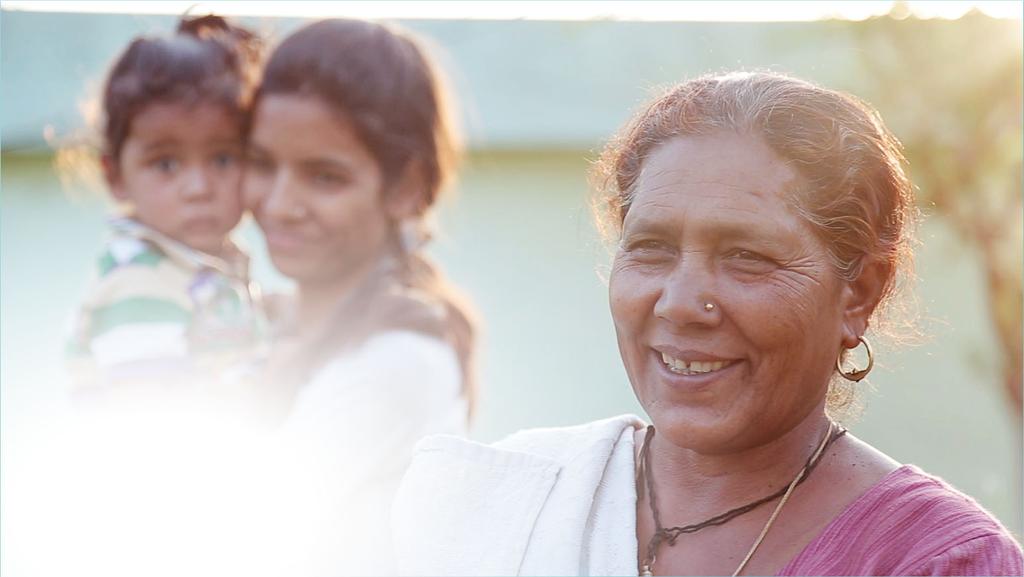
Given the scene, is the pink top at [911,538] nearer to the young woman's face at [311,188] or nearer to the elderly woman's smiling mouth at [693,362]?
the elderly woman's smiling mouth at [693,362]

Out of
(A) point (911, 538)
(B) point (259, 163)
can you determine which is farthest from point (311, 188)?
(A) point (911, 538)

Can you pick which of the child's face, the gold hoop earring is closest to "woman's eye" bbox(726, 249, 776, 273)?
the gold hoop earring

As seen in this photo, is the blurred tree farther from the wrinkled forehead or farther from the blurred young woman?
the wrinkled forehead

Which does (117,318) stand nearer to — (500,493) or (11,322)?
(500,493)

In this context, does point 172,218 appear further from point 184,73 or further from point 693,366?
point 693,366

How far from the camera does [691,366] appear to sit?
171 centimetres

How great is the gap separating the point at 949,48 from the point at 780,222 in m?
4.52

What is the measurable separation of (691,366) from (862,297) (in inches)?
11.3

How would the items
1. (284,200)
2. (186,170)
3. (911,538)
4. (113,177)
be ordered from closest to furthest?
(911,538)
(284,200)
(186,170)
(113,177)

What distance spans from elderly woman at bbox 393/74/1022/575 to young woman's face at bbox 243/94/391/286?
122cm

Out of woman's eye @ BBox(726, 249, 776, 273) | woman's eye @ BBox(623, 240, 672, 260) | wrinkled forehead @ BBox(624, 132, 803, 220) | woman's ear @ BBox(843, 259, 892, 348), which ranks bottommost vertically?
woman's ear @ BBox(843, 259, 892, 348)

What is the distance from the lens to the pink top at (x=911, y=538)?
1.57 metres

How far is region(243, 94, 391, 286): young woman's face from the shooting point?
295 centimetres

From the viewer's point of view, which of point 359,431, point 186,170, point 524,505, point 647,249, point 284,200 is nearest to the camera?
point 647,249
